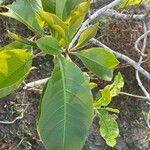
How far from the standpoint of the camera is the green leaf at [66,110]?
966 millimetres

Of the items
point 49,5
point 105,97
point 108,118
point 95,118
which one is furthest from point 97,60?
point 95,118

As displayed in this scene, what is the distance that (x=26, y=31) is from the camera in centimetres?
277

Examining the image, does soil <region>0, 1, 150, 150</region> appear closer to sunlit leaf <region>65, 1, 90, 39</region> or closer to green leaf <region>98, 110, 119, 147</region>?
green leaf <region>98, 110, 119, 147</region>

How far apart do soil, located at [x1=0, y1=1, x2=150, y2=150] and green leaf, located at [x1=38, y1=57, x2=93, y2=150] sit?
1239mm

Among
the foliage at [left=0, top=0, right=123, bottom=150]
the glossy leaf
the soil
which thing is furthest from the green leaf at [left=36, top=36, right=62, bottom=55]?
the soil

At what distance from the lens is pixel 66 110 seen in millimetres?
998

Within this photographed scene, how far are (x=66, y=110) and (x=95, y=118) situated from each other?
1860 millimetres

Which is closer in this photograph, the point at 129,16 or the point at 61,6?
the point at 61,6

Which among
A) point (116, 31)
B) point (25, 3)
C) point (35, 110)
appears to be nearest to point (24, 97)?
point (35, 110)

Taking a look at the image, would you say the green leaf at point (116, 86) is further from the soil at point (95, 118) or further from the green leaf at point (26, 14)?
the green leaf at point (26, 14)

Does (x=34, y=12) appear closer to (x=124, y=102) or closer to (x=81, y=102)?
(x=81, y=102)

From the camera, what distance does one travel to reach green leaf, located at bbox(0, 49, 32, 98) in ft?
3.22

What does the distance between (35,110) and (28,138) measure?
0.20m

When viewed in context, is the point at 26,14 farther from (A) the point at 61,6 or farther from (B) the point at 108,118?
(B) the point at 108,118
